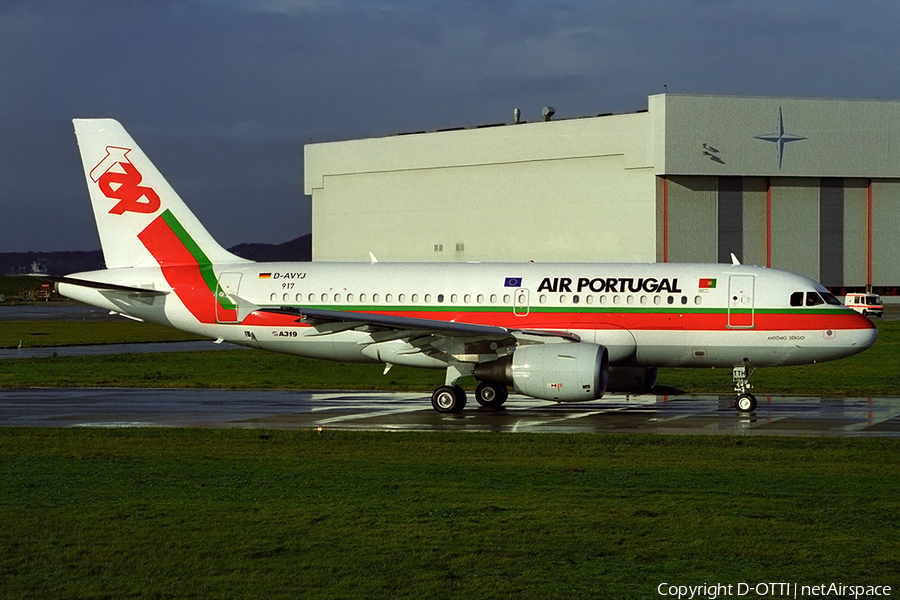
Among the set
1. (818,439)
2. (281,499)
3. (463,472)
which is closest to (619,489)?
(463,472)

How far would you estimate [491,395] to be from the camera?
94.5ft

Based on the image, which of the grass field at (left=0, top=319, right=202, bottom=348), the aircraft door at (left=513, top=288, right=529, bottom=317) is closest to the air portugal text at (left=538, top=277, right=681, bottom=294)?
the aircraft door at (left=513, top=288, right=529, bottom=317)

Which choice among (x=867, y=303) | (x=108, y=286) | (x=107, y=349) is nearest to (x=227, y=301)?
(x=108, y=286)

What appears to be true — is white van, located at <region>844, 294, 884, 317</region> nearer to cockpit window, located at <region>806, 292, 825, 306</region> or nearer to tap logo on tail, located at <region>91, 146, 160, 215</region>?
cockpit window, located at <region>806, 292, 825, 306</region>

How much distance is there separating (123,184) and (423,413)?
10944mm

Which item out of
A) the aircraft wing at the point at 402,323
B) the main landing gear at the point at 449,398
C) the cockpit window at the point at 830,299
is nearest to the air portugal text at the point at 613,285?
the aircraft wing at the point at 402,323

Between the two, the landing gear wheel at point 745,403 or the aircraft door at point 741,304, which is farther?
the aircraft door at point 741,304

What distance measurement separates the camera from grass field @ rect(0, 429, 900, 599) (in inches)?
435

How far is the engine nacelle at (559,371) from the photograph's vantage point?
2580cm

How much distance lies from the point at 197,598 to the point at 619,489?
7.23 metres

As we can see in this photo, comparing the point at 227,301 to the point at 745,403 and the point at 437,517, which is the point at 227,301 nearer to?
the point at 745,403

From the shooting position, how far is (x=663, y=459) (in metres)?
19.3

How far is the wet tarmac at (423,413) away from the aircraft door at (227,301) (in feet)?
7.06

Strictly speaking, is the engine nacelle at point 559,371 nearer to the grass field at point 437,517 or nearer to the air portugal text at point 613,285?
the air portugal text at point 613,285
